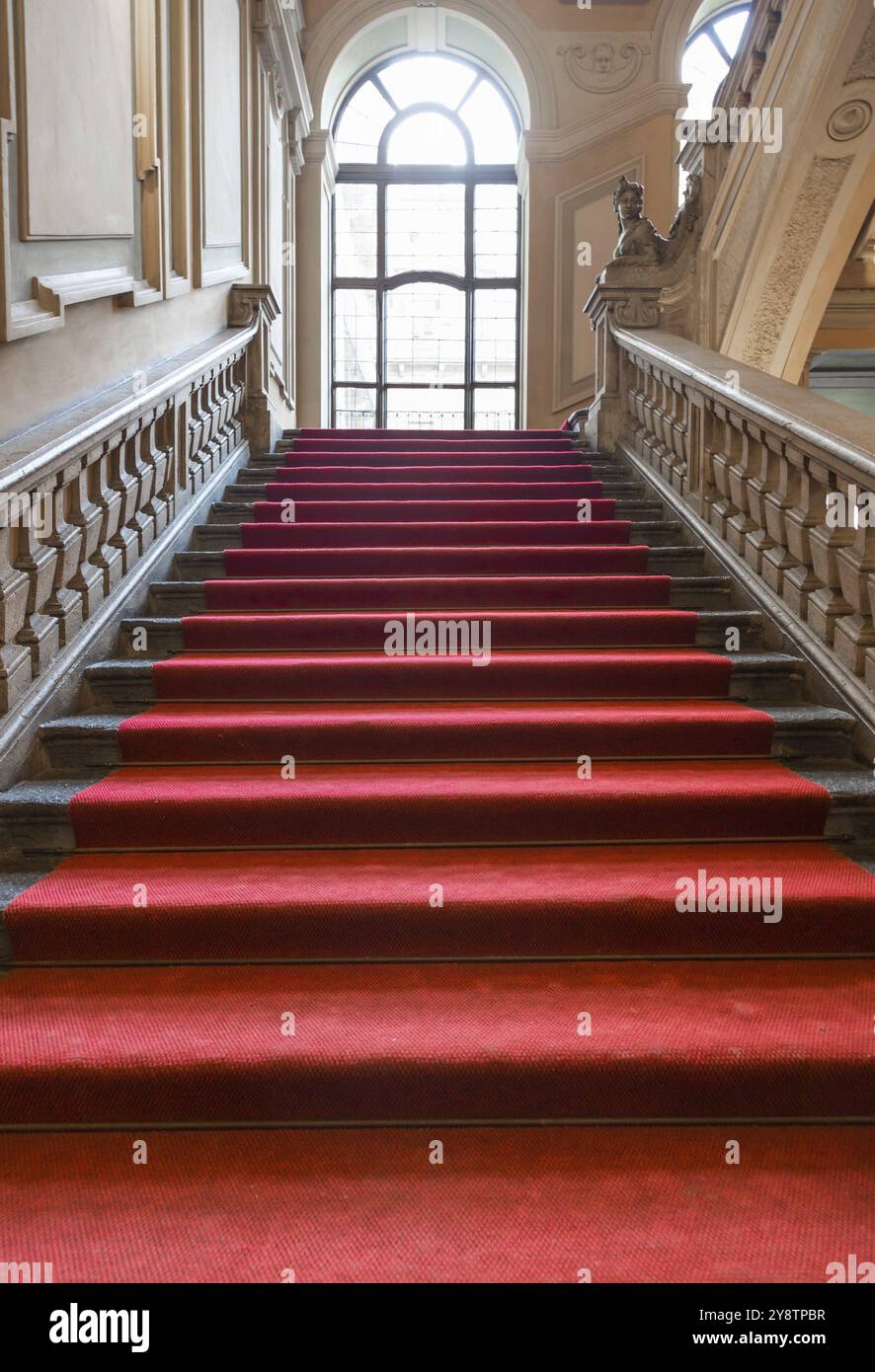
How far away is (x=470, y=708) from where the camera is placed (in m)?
3.27

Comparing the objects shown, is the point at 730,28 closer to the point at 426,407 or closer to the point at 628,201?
the point at 426,407

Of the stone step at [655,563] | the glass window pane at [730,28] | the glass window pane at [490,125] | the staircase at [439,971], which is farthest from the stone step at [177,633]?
the glass window pane at [730,28]

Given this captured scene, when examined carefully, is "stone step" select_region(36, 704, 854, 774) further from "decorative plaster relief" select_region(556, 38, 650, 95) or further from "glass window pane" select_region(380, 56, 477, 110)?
"glass window pane" select_region(380, 56, 477, 110)

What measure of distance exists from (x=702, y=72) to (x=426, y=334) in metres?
3.89

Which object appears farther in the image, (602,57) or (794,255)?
(602,57)

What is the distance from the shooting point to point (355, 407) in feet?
39.5

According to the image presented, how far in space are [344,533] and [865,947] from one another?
2865 mm

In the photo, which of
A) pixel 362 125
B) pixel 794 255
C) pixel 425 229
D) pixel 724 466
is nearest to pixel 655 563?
pixel 724 466

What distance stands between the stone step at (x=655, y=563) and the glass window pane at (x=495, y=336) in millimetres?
8147

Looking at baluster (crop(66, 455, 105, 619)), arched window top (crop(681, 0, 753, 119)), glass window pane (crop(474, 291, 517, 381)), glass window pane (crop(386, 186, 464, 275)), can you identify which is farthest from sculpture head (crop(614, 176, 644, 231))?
glass window pane (crop(386, 186, 464, 275))

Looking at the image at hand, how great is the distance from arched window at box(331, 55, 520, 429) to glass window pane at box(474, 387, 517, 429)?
1 centimetres

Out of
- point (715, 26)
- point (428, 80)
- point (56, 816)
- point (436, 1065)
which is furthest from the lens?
point (428, 80)

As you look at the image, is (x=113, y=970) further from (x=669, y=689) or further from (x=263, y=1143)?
(x=669, y=689)
